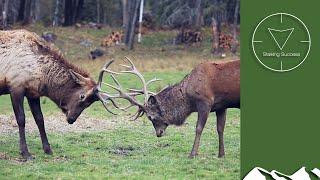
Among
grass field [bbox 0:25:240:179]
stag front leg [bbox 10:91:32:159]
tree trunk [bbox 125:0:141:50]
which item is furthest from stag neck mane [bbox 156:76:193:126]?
tree trunk [bbox 125:0:141:50]

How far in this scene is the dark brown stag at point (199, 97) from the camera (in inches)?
437

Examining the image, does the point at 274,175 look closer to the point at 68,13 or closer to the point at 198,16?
the point at 198,16

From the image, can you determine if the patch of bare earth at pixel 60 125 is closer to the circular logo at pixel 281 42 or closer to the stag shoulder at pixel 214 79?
the stag shoulder at pixel 214 79

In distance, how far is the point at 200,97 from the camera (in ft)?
36.9

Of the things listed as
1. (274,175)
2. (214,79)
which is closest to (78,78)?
(214,79)

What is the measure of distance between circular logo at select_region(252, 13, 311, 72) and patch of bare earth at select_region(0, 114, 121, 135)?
291 inches

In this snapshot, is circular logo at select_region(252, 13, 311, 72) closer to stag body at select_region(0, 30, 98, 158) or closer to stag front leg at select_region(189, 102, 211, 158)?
stag front leg at select_region(189, 102, 211, 158)

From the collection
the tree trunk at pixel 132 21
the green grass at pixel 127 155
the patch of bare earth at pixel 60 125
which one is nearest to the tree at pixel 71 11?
the tree trunk at pixel 132 21

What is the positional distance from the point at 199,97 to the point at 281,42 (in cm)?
407

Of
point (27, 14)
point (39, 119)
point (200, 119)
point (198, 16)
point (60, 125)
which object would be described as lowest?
point (60, 125)

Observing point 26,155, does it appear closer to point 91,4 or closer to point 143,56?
point 143,56

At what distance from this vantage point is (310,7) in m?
7.38

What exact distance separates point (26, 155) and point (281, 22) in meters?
5.26

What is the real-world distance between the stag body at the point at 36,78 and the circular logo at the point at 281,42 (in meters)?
4.41
